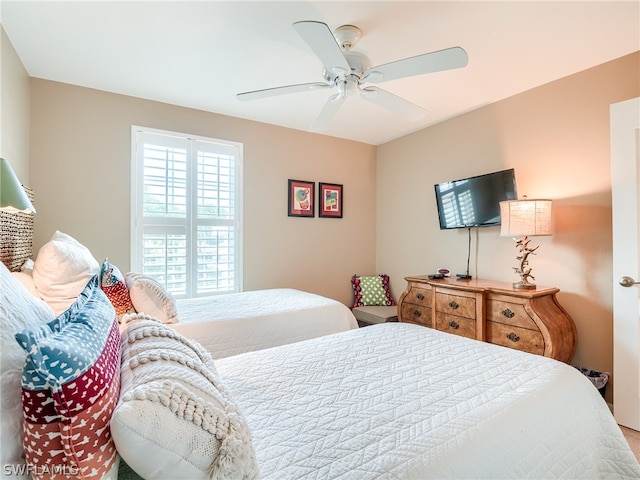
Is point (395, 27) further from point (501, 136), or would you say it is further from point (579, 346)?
point (579, 346)

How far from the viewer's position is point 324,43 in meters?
1.61

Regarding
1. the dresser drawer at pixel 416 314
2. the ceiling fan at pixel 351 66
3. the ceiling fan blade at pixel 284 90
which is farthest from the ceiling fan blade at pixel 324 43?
the dresser drawer at pixel 416 314

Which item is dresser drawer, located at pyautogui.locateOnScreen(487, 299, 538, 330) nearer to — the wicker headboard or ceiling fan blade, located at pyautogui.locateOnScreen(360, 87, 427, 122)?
ceiling fan blade, located at pyautogui.locateOnScreen(360, 87, 427, 122)

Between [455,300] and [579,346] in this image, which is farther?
[455,300]

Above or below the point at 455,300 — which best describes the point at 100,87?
above

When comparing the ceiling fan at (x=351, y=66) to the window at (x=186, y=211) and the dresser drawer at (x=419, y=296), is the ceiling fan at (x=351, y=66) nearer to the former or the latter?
the window at (x=186, y=211)

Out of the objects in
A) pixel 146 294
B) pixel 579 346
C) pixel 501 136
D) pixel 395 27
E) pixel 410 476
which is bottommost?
pixel 579 346

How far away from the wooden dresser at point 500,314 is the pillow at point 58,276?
104 inches

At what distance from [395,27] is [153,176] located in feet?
8.02

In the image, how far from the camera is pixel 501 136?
9.96 feet

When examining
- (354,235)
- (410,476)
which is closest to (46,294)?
(410,476)

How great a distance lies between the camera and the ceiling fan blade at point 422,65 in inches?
64.3

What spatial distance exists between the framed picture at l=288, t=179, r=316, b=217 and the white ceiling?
3.67 feet

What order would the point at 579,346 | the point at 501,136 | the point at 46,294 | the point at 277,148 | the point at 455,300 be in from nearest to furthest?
the point at 46,294
the point at 579,346
the point at 455,300
the point at 501,136
the point at 277,148
